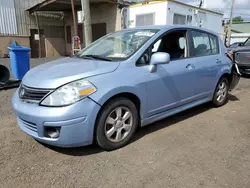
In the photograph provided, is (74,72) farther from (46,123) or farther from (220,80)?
(220,80)

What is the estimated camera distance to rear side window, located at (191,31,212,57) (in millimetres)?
4098

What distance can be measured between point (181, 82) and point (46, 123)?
2190mm

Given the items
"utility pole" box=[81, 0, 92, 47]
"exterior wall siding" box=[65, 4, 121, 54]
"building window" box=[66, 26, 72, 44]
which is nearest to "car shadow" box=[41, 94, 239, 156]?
"utility pole" box=[81, 0, 92, 47]

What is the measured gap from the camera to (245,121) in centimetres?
413

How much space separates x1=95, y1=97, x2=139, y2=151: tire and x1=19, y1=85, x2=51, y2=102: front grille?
71cm

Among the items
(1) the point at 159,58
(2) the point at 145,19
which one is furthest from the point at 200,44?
(2) the point at 145,19

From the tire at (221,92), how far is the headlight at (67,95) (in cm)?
308

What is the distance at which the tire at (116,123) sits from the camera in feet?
9.30

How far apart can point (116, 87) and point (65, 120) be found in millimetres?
736

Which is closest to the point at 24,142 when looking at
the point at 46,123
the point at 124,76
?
the point at 46,123

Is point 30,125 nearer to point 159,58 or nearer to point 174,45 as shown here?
point 159,58

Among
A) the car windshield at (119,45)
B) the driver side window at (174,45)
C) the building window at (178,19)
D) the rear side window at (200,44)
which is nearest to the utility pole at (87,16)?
the car windshield at (119,45)

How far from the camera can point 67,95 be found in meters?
2.60

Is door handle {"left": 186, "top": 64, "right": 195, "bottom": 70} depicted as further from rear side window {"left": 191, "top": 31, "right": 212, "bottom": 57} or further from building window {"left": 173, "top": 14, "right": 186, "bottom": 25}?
building window {"left": 173, "top": 14, "right": 186, "bottom": 25}
